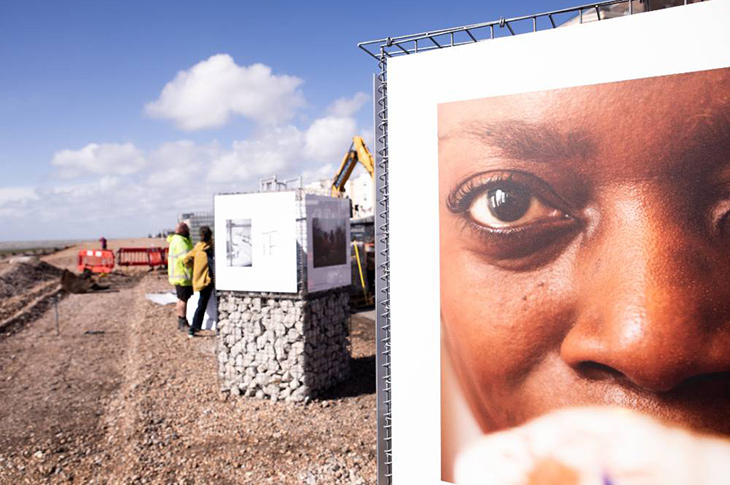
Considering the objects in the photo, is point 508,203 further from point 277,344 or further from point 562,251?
point 277,344

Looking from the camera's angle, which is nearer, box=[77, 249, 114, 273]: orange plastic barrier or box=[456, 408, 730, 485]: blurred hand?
box=[456, 408, 730, 485]: blurred hand

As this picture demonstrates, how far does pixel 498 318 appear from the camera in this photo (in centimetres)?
324

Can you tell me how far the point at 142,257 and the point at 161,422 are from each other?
898 inches

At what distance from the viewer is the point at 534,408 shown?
3.14 m

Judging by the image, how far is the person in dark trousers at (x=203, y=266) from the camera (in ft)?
30.9

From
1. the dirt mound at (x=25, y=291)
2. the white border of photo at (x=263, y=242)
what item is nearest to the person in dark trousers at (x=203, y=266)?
the white border of photo at (x=263, y=242)

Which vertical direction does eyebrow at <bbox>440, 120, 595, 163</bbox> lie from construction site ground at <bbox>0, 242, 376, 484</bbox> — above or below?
above

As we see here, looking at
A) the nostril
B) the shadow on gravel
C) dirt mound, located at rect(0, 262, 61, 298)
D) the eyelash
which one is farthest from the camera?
dirt mound, located at rect(0, 262, 61, 298)

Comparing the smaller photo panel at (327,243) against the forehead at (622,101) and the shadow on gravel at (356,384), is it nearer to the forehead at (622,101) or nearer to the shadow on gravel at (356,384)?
the shadow on gravel at (356,384)

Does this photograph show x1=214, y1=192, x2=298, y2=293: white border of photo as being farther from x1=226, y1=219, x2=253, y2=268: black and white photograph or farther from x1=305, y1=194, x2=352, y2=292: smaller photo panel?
x1=305, y1=194, x2=352, y2=292: smaller photo panel

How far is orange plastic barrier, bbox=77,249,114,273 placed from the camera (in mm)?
23023

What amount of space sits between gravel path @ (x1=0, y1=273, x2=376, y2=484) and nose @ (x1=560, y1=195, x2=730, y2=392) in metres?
3.07

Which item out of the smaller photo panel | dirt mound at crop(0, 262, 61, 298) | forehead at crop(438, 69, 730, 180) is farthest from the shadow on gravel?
dirt mound at crop(0, 262, 61, 298)

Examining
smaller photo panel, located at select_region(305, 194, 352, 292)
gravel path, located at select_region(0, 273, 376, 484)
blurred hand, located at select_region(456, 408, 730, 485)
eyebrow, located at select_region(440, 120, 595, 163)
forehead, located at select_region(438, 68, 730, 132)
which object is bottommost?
gravel path, located at select_region(0, 273, 376, 484)
